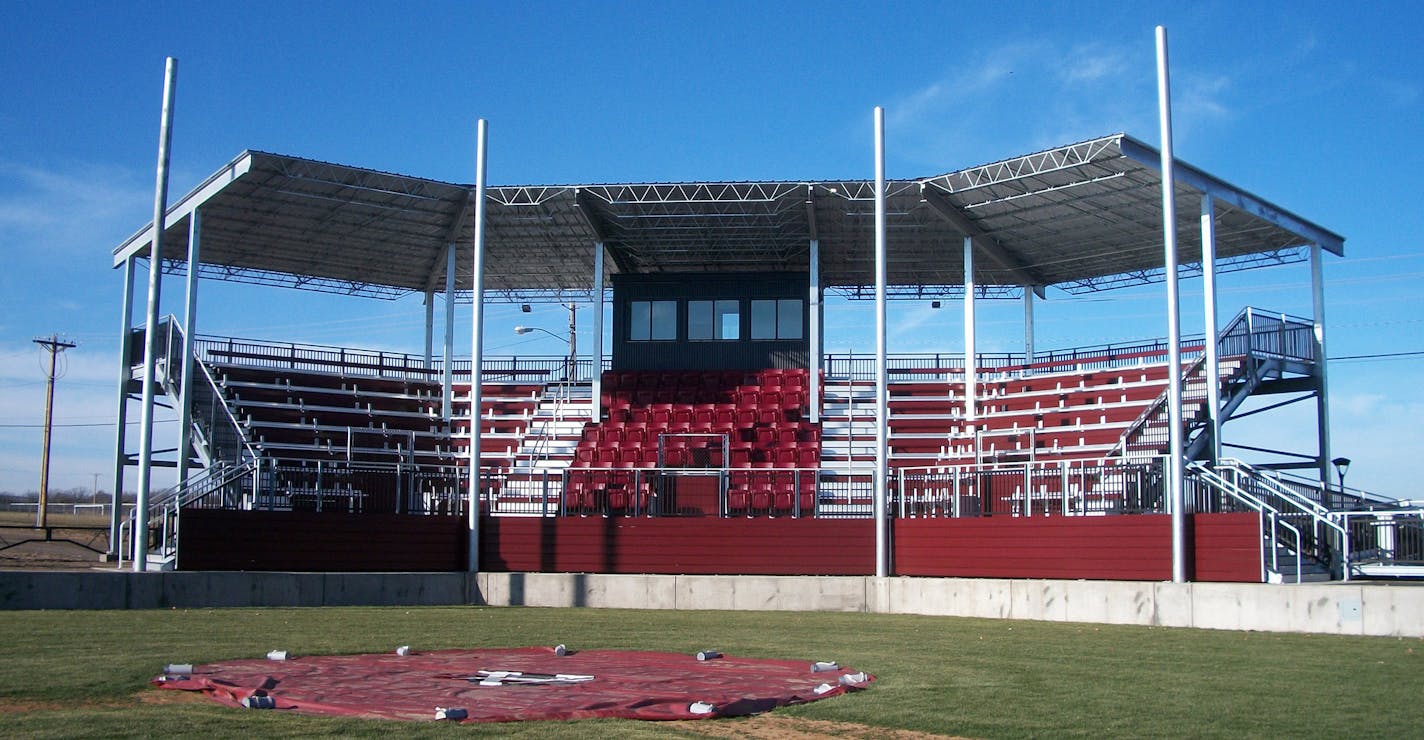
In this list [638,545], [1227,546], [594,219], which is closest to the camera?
[1227,546]

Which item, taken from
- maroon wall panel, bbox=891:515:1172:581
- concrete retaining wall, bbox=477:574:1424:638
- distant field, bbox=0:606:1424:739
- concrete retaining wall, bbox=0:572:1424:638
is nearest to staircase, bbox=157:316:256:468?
concrete retaining wall, bbox=0:572:1424:638

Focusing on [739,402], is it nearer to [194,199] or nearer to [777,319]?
[777,319]

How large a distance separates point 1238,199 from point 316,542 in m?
23.4

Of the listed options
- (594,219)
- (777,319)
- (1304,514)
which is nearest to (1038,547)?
(1304,514)

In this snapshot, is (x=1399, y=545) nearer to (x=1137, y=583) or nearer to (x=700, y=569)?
(x=1137, y=583)

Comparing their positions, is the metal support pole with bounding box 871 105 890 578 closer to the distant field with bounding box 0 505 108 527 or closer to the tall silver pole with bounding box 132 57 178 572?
the tall silver pole with bounding box 132 57 178 572

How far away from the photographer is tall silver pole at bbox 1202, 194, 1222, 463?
26.3 m

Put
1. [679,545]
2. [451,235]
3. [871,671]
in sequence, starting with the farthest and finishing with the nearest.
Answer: [451,235], [679,545], [871,671]

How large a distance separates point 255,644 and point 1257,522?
681 inches

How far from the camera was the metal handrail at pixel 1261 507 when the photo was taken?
23.6 metres

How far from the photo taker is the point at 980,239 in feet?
126

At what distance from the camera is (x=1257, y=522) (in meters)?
24.1

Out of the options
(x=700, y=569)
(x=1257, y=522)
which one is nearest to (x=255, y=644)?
(x=700, y=569)

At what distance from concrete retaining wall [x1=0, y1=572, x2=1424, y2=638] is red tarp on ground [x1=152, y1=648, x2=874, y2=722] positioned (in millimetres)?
10165
